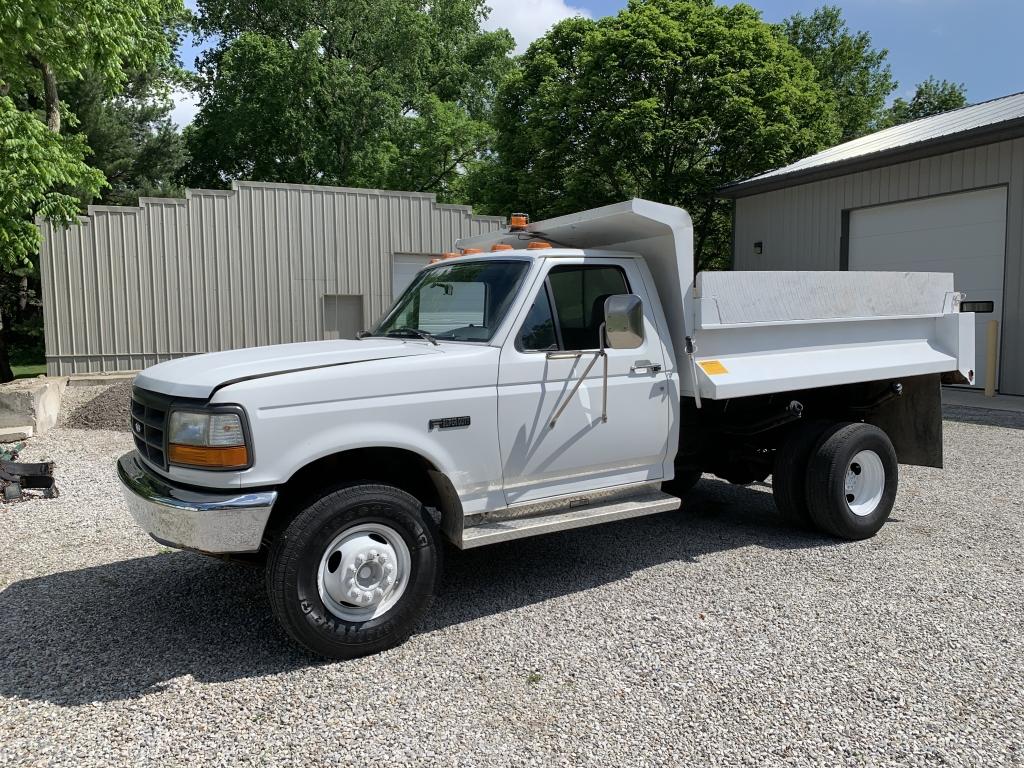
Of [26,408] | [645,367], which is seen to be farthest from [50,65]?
[645,367]

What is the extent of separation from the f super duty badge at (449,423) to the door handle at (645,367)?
48.8 inches

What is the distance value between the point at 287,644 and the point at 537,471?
1.65m

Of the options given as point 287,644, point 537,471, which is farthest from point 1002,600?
point 287,644

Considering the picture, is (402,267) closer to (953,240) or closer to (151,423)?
(953,240)

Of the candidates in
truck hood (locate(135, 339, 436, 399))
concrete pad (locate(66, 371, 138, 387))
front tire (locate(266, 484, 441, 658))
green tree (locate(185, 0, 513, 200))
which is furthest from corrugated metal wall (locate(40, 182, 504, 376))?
green tree (locate(185, 0, 513, 200))

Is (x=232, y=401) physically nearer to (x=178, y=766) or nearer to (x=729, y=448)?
(x=178, y=766)

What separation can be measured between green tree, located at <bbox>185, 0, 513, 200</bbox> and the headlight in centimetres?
3273

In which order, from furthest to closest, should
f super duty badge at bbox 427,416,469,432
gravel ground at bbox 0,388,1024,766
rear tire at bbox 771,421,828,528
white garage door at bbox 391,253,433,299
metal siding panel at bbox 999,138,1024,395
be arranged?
white garage door at bbox 391,253,433,299, metal siding panel at bbox 999,138,1024,395, rear tire at bbox 771,421,828,528, f super duty badge at bbox 427,416,469,432, gravel ground at bbox 0,388,1024,766

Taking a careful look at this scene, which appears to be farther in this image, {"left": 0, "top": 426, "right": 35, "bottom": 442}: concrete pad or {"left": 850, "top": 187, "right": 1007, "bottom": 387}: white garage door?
{"left": 850, "top": 187, "right": 1007, "bottom": 387}: white garage door

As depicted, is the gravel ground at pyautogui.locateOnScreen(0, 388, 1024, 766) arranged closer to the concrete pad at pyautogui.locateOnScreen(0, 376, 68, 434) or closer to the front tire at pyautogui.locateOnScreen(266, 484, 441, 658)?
the front tire at pyautogui.locateOnScreen(266, 484, 441, 658)

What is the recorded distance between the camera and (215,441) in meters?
3.67

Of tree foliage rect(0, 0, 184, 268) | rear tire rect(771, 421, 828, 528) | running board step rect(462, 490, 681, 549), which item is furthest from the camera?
tree foliage rect(0, 0, 184, 268)

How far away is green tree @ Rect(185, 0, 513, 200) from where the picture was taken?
3384 centimetres

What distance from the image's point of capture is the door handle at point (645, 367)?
493cm
